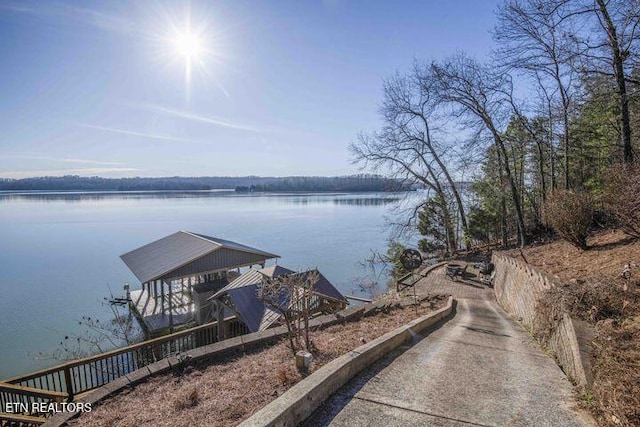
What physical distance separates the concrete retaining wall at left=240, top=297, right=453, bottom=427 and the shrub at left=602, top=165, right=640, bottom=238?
16.6 feet

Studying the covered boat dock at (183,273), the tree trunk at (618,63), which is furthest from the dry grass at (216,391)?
the covered boat dock at (183,273)

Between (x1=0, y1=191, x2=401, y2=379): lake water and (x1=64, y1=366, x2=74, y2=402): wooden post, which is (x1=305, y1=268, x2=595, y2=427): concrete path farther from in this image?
(x1=0, y1=191, x2=401, y2=379): lake water

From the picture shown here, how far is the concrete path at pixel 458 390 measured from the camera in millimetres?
2895

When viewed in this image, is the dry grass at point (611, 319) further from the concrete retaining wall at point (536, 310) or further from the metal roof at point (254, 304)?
the metal roof at point (254, 304)

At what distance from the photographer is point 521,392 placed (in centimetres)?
342

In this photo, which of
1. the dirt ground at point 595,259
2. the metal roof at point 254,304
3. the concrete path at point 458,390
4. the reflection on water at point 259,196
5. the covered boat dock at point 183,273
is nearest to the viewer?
the concrete path at point 458,390

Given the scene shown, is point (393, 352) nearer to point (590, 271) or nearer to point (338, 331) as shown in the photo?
point (338, 331)

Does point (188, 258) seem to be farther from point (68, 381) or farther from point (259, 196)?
point (259, 196)

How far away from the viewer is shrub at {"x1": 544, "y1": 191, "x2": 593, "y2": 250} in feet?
27.2

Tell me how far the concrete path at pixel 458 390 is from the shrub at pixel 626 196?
10.9 feet

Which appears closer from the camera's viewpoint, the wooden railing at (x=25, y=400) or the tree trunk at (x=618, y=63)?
the wooden railing at (x=25, y=400)

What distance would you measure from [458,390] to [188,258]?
1429 cm

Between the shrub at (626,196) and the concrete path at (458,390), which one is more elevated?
the shrub at (626,196)

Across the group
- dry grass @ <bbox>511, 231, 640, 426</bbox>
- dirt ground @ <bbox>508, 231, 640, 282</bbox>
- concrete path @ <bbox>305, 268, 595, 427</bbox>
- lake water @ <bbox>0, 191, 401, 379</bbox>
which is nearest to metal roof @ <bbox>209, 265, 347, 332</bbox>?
concrete path @ <bbox>305, 268, 595, 427</bbox>
